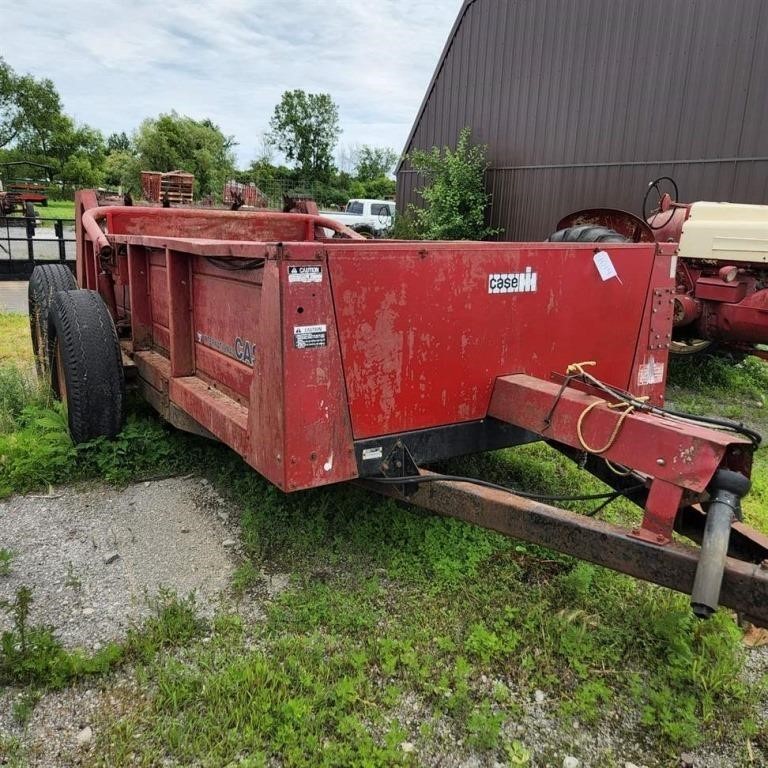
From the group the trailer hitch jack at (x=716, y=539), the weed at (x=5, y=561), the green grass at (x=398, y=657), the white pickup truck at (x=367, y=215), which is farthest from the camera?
the white pickup truck at (x=367, y=215)

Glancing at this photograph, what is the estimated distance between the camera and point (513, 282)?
296cm

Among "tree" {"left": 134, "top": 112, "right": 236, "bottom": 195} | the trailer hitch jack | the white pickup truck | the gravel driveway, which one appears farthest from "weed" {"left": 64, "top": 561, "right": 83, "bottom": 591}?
"tree" {"left": 134, "top": 112, "right": 236, "bottom": 195}

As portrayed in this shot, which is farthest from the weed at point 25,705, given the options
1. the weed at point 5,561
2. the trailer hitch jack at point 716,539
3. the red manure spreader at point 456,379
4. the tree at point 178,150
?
the tree at point 178,150

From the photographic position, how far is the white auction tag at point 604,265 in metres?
3.19

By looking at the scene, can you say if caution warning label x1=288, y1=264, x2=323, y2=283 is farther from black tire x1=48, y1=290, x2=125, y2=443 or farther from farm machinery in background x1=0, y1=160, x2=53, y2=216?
farm machinery in background x1=0, y1=160, x2=53, y2=216

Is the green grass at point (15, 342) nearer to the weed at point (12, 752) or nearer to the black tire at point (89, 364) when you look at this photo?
the black tire at point (89, 364)

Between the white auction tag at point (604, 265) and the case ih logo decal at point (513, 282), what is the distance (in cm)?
38

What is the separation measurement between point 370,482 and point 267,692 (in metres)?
0.90

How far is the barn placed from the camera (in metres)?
9.38

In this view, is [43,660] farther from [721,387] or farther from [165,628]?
[721,387]

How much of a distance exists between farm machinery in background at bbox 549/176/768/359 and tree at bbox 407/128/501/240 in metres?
7.05

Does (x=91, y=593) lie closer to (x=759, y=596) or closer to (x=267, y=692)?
(x=267, y=692)

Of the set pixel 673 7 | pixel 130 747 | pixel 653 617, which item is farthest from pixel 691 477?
pixel 673 7

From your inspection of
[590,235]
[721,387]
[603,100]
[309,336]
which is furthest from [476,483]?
[603,100]
